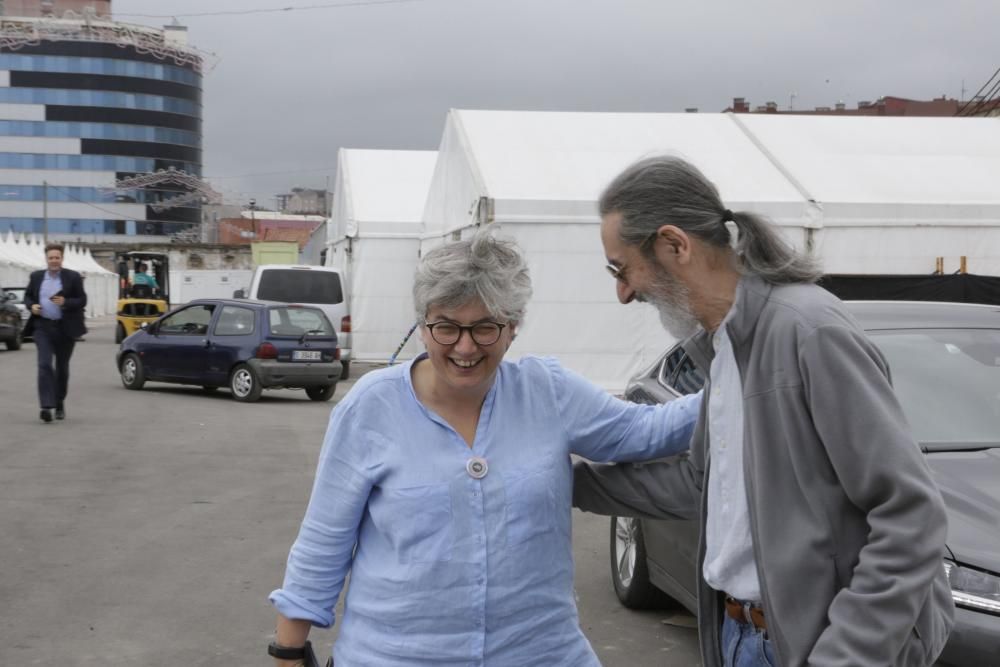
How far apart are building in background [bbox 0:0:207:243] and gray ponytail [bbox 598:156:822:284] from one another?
443 feet

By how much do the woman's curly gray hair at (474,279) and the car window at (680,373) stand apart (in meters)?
3.19

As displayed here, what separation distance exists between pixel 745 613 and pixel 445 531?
25.3 inches

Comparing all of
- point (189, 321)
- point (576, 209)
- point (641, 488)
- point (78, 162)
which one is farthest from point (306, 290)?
point (78, 162)

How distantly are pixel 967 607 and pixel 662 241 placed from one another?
6.61 ft

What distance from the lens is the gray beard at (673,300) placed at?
240cm

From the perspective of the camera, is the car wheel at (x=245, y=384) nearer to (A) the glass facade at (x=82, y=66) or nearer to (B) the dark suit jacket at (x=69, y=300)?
(B) the dark suit jacket at (x=69, y=300)

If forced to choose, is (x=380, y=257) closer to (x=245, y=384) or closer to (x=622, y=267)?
(x=245, y=384)

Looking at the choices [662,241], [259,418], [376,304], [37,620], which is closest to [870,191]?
[259,418]

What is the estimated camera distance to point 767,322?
2215 millimetres

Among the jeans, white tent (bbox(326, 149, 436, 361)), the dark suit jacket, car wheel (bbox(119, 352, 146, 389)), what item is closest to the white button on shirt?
the jeans

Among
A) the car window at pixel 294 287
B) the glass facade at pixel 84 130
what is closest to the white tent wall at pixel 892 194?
the car window at pixel 294 287

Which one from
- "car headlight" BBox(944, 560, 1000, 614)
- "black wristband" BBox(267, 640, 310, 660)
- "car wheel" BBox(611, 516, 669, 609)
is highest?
"black wristband" BBox(267, 640, 310, 660)

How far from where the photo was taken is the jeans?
2.41 metres

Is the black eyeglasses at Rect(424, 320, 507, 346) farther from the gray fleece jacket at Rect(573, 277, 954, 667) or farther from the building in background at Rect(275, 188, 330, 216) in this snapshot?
the building in background at Rect(275, 188, 330, 216)
